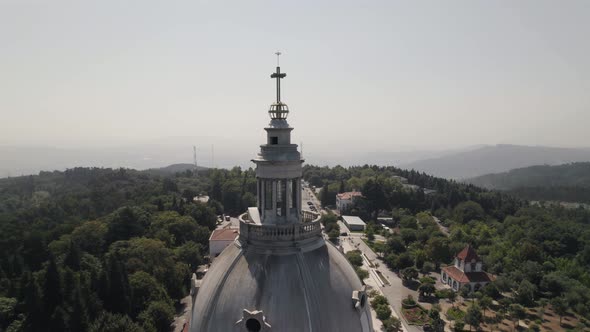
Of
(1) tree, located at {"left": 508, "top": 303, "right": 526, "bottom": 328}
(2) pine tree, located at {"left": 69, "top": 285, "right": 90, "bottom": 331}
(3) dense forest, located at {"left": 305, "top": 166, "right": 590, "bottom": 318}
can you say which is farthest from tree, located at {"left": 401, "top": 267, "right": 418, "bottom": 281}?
(2) pine tree, located at {"left": 69, "top": 285, "right": 90, "bottom": 331}

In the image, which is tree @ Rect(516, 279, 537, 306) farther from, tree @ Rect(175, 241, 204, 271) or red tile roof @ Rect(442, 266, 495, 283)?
tree @ Rect(175, 241, 204, 271)

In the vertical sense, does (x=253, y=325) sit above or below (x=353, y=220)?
above

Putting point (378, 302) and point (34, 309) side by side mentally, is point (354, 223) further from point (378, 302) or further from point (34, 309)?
point (34, 309)

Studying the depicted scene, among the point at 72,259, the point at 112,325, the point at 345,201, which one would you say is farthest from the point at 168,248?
the point at 345,201

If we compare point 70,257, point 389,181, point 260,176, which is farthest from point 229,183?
point 260,176

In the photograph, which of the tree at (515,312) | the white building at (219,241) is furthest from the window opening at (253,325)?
the white building at (219,241)

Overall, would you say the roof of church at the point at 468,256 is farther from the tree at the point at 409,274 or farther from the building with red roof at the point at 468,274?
the tree at the point at 409,274

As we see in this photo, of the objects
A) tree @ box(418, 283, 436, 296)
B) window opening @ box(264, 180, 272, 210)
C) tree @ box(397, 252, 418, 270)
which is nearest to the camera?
window opening @ box(264, 180, 272, 210)
